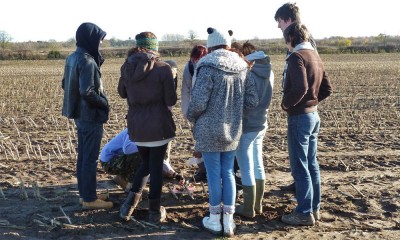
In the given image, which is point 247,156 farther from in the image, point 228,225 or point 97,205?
point 97,205

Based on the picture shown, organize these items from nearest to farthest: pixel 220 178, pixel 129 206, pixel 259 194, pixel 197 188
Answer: pixel 220 178 < pixel 129 206 < pixel 259 194 < pixel 197 188

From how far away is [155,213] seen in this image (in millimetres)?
5133

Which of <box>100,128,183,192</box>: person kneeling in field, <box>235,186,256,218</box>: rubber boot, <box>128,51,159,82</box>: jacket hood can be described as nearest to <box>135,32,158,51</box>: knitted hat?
<box>128,51,159,82</box>: jacket hood

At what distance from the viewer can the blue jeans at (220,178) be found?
478 cm

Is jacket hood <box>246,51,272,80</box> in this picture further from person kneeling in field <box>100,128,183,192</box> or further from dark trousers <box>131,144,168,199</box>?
person kneeling in field <box>100,128,183,192</box>

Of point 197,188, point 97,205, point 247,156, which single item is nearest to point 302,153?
point 247,156

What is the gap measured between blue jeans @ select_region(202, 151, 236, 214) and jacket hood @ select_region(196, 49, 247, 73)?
0.85 m

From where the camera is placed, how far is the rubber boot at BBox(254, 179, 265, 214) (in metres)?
5.28

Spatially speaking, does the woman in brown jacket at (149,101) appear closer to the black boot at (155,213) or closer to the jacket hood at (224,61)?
the black boot at (155,213)

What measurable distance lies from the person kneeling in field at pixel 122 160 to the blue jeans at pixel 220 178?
144 centimetres

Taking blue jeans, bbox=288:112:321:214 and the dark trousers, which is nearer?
blue jeans, bbox=288:112:321:214

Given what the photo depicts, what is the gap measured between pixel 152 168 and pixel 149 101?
28.5 inches

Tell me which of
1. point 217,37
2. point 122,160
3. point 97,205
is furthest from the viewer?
point 122,160

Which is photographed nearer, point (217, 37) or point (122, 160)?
point (217, 37)
